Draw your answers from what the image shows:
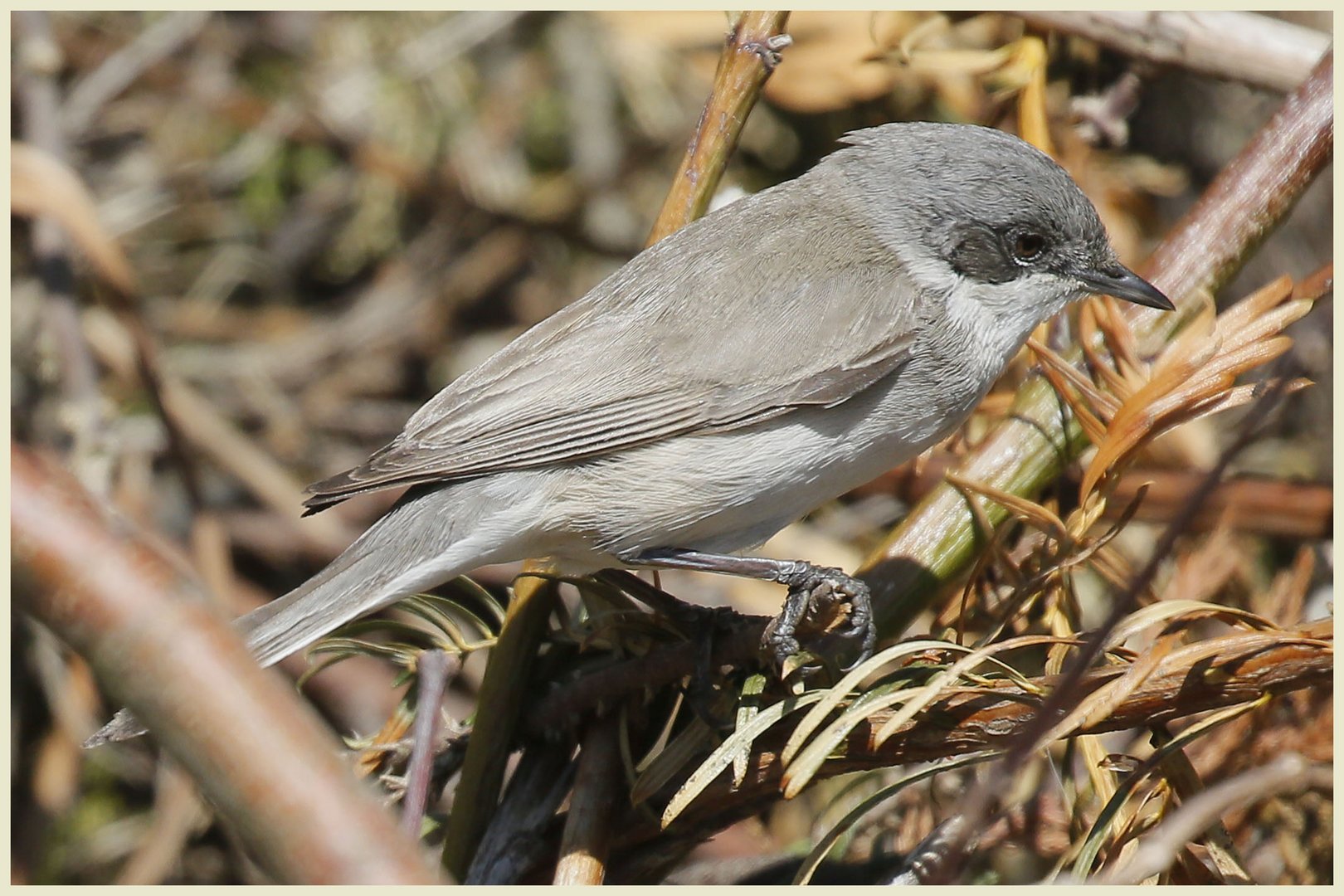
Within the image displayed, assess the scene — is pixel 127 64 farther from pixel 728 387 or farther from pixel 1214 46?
pixel 1214 46

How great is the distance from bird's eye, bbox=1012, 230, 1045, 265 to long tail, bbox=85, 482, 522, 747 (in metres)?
1.22

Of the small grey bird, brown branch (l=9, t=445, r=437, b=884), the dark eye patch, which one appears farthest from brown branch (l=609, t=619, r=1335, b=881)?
the dark eye patch

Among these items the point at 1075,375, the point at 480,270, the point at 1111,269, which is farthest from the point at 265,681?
the point at 480,270

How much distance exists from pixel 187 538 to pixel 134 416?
0.47 metres

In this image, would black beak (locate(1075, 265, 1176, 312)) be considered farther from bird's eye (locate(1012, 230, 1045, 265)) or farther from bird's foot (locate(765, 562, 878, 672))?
bird's foot (locate(765, 562, 878, 672))

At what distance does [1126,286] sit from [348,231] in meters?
3.56

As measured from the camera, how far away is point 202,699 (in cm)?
101

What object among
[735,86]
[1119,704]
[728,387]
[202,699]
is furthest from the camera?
[728,387]

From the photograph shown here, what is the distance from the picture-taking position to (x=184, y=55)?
209 inches

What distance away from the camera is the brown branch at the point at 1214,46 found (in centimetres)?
313

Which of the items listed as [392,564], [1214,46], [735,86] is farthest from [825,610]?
[1214,46]

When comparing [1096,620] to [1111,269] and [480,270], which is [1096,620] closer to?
[1111,269]

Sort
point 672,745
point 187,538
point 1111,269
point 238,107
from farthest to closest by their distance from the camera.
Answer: point 238,107, point 187,538, point 1111,269, point 672,745

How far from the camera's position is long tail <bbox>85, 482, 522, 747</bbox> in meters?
2.43
